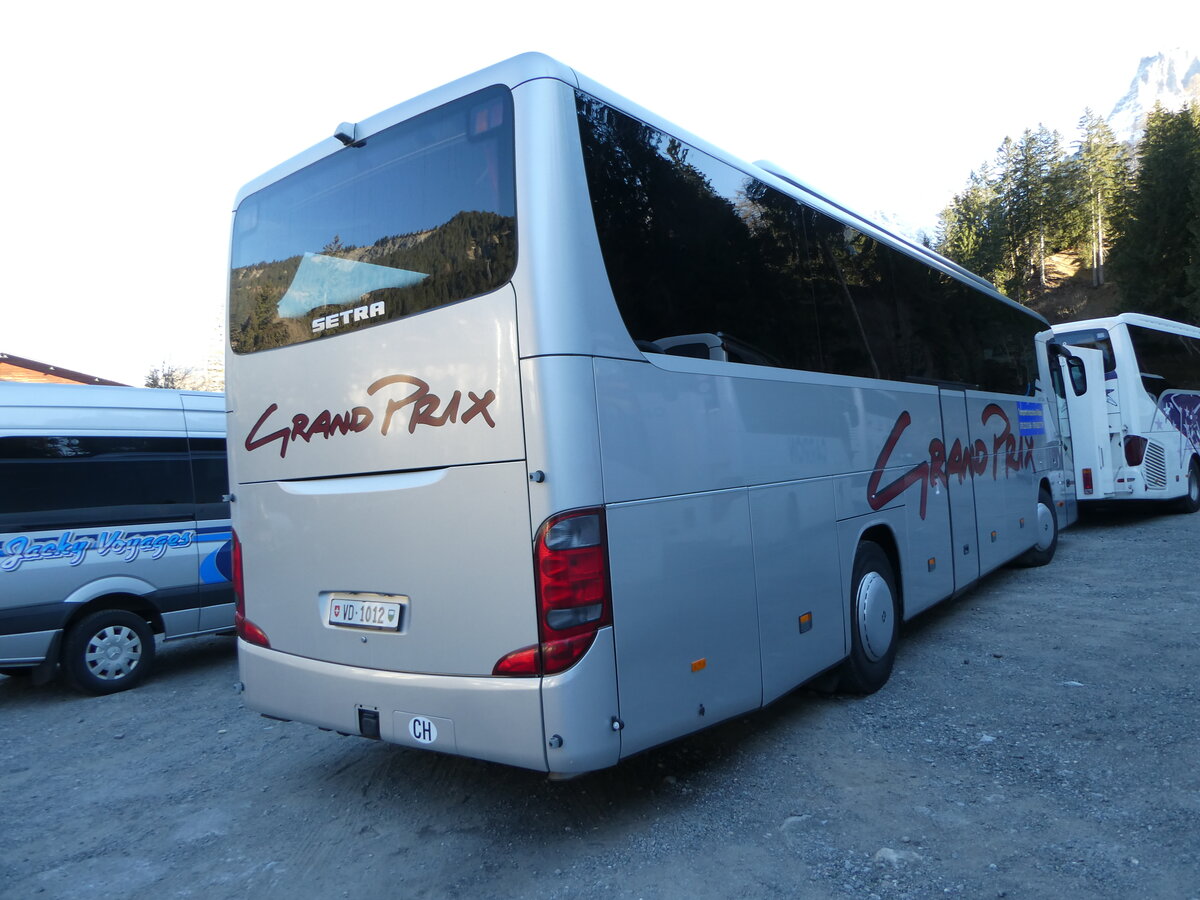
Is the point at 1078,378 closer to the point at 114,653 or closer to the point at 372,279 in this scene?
the point at 372,279

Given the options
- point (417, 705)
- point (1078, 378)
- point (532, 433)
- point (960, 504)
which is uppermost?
point (1078, 378)

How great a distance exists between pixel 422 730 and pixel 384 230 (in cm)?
223

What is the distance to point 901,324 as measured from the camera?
252 inches

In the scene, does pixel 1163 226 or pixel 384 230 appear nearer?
pixel 384 230

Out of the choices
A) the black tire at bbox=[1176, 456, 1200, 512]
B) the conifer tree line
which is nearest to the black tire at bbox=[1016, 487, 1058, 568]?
the black tire at bbox=[1176, 456, 1200, 512]

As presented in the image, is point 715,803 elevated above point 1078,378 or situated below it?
below

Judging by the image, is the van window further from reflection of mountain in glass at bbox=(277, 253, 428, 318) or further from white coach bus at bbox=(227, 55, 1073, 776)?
reflection of mountain in glass at bbox=(277, 253, 428, 318)

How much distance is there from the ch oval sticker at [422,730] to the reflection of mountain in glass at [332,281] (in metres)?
1.88

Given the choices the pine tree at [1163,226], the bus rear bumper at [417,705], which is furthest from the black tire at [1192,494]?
the pine tree at [1163,226]

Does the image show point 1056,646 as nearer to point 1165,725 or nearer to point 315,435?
point 1165,725

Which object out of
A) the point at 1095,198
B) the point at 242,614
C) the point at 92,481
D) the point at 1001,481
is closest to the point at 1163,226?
the point at 1095,198

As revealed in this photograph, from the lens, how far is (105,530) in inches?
290

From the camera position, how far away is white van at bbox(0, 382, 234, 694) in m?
6.90

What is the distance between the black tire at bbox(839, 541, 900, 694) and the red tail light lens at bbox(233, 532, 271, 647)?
3395 millimetres
